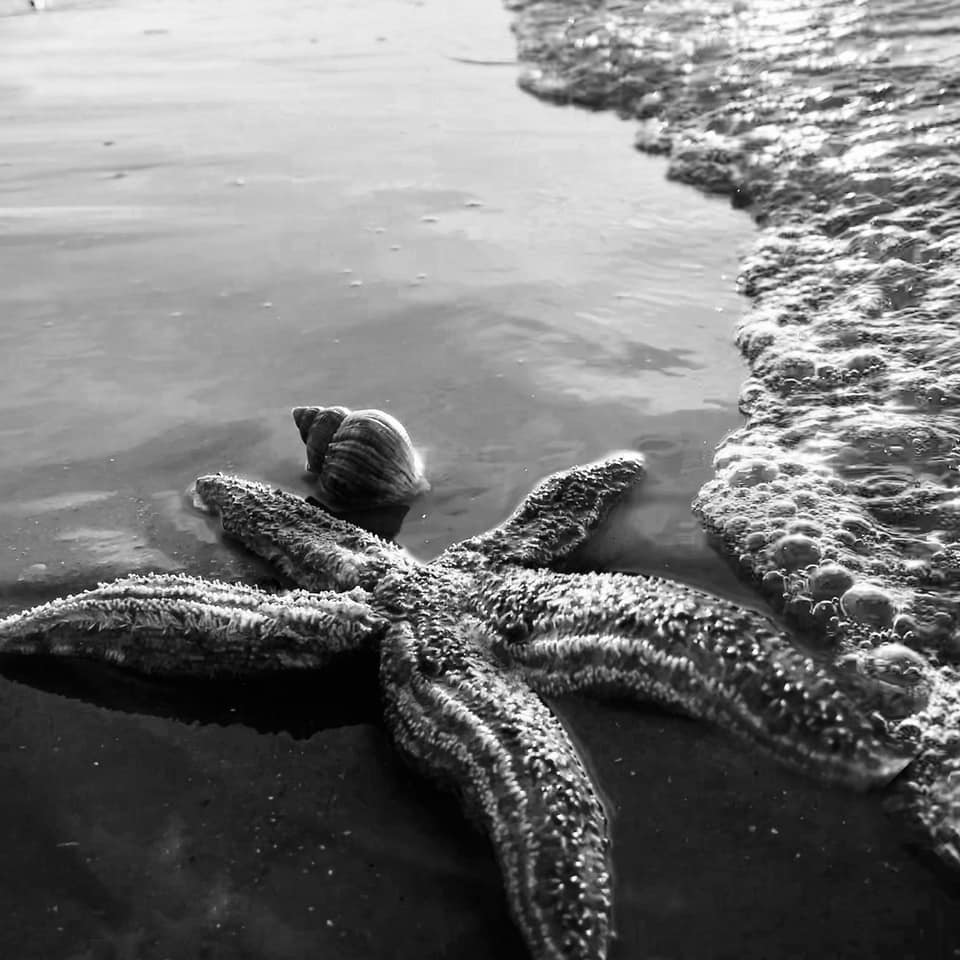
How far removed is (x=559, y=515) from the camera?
12.2ft

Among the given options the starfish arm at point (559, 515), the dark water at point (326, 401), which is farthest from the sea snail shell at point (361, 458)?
the starfish arm at point (559, 515)

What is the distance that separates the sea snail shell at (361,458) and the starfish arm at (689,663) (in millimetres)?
980

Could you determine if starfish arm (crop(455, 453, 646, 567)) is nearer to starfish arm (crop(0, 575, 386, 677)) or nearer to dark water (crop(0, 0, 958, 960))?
dark water (crop(0, 0, 958, 960))

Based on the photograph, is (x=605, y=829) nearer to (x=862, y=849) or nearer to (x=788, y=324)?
(x=862, y=849)

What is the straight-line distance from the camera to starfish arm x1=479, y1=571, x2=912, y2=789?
2.65 metres

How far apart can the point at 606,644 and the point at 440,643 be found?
0.47 meters

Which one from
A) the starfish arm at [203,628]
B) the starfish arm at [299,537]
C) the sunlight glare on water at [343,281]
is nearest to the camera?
the starfish arm at [203,628]

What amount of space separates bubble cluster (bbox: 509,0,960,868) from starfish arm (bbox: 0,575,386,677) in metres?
1.50

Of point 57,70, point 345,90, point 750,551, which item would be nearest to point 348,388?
point 750,551

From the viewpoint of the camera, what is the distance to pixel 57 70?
368 inches

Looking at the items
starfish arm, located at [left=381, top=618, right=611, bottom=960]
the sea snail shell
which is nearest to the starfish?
starfish arm, located at [left=381, top=618, right=611, bottom=960]

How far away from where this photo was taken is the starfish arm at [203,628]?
3.09m

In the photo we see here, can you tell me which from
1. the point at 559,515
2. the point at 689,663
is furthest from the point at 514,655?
the point at 559,515

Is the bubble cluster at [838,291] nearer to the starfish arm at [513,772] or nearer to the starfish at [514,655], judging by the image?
the starfish at [514,655]
